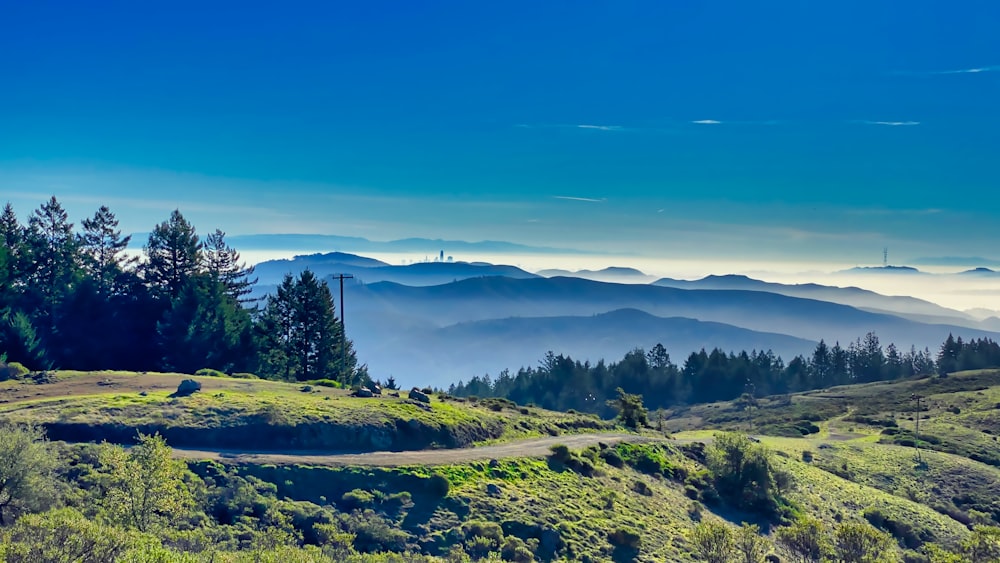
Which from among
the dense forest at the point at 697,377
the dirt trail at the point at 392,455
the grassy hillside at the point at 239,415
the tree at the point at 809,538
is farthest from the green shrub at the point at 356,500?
the dense forest at the point at 697,377

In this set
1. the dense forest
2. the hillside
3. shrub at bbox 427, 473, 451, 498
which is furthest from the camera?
the dense forest

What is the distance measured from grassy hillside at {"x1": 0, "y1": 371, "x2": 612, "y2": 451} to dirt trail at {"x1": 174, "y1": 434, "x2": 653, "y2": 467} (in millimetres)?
1486

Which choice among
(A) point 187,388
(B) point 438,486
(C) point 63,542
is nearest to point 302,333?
(A) point 187,388

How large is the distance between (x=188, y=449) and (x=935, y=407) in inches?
4202

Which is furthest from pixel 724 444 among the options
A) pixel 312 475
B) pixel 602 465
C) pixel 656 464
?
pixel 312 475

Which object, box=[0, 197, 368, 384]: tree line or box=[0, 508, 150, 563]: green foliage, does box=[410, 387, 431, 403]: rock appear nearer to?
box=[0, 197, 368, 384]: tree line

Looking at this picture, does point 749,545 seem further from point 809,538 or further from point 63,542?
point 63,542

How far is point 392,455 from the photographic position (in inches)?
1645

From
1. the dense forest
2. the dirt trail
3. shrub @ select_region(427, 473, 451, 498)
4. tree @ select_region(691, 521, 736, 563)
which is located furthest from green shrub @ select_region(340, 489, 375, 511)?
the dense forest

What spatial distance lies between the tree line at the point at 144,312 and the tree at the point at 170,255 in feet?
0.37

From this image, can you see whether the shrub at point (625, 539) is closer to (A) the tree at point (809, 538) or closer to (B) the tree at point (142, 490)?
(A) the tree at point (809, 538)

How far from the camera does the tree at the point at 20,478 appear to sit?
27.3 m

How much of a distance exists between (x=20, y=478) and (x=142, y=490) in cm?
577

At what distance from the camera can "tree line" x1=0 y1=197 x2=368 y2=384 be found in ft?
234
